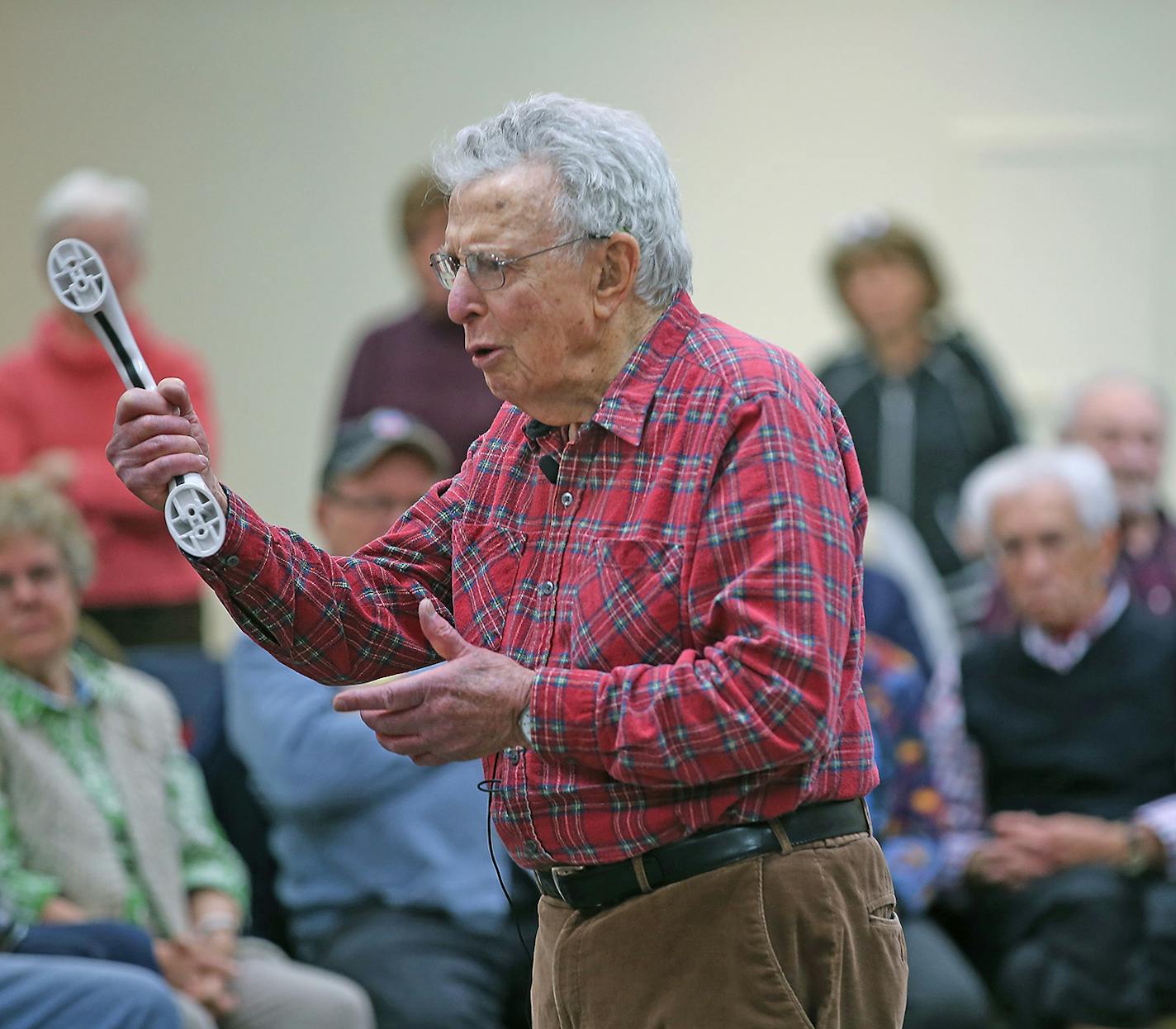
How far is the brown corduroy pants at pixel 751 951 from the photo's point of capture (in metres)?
1.48

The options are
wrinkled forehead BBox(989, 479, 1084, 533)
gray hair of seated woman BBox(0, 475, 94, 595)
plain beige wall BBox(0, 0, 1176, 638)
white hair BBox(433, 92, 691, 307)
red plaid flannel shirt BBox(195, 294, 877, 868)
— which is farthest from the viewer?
plain beige wall BBox(0, 0, 1176, 638)

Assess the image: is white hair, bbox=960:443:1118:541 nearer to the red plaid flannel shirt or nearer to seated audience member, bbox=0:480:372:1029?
seated audience member, bbox=0:480:372:1029

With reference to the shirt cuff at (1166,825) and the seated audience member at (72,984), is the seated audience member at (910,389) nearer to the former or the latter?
the shirt cuff at (1166,825)

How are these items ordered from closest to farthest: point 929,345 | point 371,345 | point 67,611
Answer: point 67,611 → point 371,345 → point 929,345

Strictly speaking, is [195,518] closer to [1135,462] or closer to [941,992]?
[941,992]

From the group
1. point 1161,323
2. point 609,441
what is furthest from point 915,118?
point 609,441

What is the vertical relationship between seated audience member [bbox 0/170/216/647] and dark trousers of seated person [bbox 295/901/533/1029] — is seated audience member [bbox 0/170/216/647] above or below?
above

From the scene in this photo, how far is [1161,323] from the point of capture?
5.76 metres

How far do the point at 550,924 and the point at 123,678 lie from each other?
1.51 meters

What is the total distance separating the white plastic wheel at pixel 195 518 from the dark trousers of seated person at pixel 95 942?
1.16m

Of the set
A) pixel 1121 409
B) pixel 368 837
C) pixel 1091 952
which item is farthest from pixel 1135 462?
pixel 368 837

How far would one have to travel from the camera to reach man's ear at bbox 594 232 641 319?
1513mm

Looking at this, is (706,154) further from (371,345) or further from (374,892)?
(374,892)

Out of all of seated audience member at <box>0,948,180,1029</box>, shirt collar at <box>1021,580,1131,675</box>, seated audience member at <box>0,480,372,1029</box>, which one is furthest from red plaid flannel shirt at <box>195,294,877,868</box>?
shirt collar at <box>1021,580,1131,675</box>
